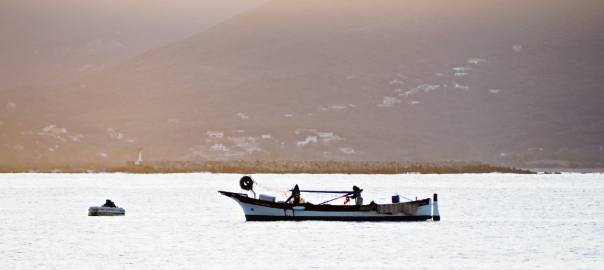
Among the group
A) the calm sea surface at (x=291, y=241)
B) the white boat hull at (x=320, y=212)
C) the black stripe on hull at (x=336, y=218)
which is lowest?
the calm sea surface at (x=291, y=241)

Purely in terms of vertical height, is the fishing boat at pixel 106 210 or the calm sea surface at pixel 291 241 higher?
the fishing boat at pixel 106 210

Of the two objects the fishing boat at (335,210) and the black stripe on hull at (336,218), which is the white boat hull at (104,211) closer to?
the fishing boat at (335,210)

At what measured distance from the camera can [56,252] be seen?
99.4ft

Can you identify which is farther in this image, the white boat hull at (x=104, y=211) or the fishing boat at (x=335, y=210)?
the white boat hull at (x=104, y=211)

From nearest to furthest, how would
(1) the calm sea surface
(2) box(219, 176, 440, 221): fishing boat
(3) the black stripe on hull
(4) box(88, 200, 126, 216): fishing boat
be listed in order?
(1) the calm sea surface
(2) box(219, 176, 440, 221): fishing boat
(3) the black stripe on hull
(4) box(88, 200, 126, 216): fishing boat

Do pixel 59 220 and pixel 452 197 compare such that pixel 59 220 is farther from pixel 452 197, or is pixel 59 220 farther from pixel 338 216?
pixel 452 197

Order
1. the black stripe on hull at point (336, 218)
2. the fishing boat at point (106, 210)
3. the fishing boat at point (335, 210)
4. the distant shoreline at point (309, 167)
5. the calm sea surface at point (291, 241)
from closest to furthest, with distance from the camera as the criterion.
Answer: the calm sea surface at point (291, 241)
the fishing boat at point (335, 210)
the black stripe on hull at point (336, 218)
the fishing boat at point (106, 210)
the distant shoreline at point (309, 167)

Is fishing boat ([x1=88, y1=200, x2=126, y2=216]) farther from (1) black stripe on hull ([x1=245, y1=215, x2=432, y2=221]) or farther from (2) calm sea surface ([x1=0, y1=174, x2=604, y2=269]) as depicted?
(1) black stripe on hull ([x1=245, y1=215, x2=432, y2=221])

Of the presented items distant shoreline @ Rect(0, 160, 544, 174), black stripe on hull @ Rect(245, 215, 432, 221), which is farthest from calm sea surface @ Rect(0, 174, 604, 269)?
distant shoreline @ Rect(0, 160, 544, 174)

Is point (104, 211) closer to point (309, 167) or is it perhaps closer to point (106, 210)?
point (106, 210)

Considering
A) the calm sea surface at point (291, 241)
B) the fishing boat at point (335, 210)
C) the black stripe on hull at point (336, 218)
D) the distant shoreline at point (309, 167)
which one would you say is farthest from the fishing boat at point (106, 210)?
the distant shoreline at point (309, 167)

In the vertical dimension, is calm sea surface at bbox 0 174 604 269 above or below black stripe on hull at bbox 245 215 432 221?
below

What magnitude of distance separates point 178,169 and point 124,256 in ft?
407

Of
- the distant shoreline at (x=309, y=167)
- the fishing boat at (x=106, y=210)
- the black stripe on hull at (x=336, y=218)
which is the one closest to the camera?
the black stripe on hull at (x=336, y=218)
